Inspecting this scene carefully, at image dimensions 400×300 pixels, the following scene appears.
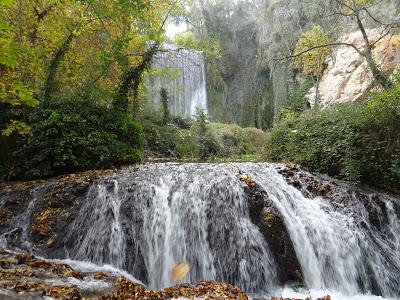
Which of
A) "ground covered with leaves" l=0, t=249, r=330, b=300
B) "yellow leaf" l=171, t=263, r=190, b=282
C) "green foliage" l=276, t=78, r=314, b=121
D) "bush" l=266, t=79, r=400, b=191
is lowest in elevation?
"yellow leaf" l=171, t=263, r=190, b=282

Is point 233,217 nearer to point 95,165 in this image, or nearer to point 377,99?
point 95,165

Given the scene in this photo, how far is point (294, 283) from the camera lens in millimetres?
5102

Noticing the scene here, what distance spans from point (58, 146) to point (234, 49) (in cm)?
2263

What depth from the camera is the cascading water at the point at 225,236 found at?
5246 millimetres

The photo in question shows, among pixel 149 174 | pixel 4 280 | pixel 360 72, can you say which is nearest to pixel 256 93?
pixel 360 72

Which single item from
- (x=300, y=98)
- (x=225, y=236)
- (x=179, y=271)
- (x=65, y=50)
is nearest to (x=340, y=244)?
(x=225, y=236)

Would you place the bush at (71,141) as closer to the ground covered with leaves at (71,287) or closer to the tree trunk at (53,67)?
the tree trunk at (53,67)

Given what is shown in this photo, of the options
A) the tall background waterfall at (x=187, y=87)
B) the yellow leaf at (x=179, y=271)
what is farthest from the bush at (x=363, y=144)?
the tall background waterfall at (x=187, y=87)

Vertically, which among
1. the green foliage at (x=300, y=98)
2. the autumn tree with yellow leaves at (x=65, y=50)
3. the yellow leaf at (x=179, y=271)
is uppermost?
the green foliage at (x=300, y=98)

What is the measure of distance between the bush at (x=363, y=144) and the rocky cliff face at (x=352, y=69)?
24.9 ft

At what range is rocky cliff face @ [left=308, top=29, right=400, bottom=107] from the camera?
1614 cm

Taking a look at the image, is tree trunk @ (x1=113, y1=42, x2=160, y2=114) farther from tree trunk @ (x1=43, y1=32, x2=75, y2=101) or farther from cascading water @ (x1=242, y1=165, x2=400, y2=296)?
cascading water @ (x1=242, y1=165, x2=400, y2=296)

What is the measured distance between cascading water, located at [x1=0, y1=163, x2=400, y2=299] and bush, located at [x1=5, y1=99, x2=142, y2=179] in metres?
1.80

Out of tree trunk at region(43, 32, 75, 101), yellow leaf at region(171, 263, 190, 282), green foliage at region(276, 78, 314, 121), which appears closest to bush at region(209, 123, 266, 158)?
green foliage at region(276, 78, 314, 121)
